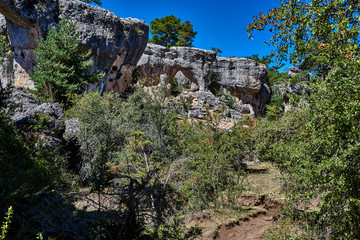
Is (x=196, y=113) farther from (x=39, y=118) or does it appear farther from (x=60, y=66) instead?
Result: (x=39, y=118)

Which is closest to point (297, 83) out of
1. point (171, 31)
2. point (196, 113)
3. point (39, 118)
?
point (39, 118)

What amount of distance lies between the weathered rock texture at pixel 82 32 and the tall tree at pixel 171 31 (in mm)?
16679

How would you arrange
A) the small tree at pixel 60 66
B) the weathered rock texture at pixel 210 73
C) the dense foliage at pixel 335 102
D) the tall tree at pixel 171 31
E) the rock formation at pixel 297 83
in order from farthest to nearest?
the tall tree at pixel 171 31 < the weathered rock texture at pixel 210 73 < the small tree at pixel 60 66 < the rock formation at pixel 297 83 < the dense foliage at pixel 335 102

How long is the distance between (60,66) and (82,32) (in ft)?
13.0

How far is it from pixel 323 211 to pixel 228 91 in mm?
29017

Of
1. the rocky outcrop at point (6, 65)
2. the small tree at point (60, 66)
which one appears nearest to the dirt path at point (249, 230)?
the small tree at point (60, 66)

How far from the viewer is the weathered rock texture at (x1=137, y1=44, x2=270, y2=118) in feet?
94.4

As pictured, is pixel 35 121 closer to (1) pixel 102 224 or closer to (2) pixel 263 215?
(1) pixel 102 224

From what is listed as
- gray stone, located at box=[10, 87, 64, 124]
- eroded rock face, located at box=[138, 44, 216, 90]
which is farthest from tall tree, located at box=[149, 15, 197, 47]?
gray stone, located at box=[10, 87, 64, 124]

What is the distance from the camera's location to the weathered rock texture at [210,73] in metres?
28.8

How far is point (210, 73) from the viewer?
3083 centimetres

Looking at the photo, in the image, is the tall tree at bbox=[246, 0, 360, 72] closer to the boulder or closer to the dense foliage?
the dense foliage

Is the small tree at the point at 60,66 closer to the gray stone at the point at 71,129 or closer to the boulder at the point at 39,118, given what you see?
the boulder at the point at 39,118

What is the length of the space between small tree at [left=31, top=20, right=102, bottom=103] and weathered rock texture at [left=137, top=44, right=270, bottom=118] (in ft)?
41.8
